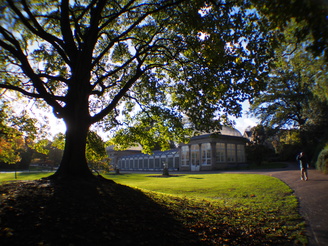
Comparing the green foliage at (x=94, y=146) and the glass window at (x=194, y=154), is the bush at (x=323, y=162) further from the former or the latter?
the glass window at (x=194, y=154)

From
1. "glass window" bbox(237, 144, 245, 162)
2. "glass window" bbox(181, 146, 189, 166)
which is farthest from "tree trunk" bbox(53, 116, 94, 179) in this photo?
"glass window" bbox(237, 144, 245, 162)

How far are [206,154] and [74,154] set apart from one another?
30.3m

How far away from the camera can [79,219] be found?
4207 mm

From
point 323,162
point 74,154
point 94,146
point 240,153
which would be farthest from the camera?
point 240,153

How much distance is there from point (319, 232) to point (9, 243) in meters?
5.77

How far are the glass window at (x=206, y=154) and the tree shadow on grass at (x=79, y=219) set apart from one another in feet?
98.8

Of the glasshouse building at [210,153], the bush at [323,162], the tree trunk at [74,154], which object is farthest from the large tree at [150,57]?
the glasshouse building at [210,153]

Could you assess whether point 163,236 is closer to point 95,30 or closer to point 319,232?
point 319,232

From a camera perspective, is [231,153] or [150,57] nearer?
[150,57]

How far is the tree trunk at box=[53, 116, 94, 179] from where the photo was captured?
764cm

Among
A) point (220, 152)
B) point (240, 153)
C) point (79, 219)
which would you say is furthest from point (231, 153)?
point (79, 219)

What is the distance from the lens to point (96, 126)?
13023mm

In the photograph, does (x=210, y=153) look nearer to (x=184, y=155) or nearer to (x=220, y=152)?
(x=220, y=152)

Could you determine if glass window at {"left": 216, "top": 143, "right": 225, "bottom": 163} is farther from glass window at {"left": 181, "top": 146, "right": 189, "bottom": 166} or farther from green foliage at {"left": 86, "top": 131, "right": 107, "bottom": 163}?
green foliage at {"left": 86, "top": 131, "right": 107, "bottom": 163}
